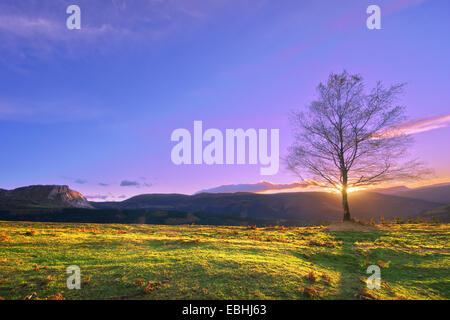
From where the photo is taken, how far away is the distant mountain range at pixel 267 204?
354 feet

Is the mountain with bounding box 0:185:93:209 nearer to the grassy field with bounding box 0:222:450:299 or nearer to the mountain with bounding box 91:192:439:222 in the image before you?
the mountain with bounding box 91:192:439:222

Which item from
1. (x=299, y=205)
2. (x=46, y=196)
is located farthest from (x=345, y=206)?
(x=46, y=196)

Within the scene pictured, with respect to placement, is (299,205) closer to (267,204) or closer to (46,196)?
(267,204)

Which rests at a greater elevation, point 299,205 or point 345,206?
point 345,206

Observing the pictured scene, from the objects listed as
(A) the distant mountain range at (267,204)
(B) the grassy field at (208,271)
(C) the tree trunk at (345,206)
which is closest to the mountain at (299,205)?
(A) the distant mountain range at (267,204)

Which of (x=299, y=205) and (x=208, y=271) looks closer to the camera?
(x=208, y=271)

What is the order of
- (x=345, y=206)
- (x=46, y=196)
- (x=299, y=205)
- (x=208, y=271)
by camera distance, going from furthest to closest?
(x=299, y=205)
(x=46, y=196)
(x=345, y=206)
(x=208, y=271)

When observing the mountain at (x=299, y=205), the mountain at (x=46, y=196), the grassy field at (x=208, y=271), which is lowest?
the mountain at (x=299, y=205)

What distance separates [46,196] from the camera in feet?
360

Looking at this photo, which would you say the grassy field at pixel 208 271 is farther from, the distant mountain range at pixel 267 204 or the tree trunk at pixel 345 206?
the distant mountain range at pixel 267 204

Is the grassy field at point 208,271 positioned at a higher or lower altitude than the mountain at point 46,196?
higher

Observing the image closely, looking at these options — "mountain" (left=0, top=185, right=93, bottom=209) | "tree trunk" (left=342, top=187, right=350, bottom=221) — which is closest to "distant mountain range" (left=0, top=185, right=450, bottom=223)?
"mountain" (left=0, top=185, right=93, bottom=209)

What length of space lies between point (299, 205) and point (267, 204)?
21270 mm
